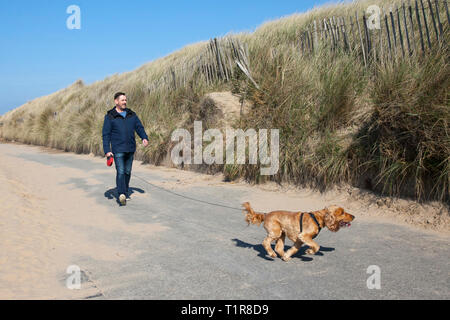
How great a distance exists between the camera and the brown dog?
3.45 meters

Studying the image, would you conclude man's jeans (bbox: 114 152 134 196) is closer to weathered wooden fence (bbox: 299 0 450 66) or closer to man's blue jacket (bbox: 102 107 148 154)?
man's blue jacket (bbox: 102 107 148 154)

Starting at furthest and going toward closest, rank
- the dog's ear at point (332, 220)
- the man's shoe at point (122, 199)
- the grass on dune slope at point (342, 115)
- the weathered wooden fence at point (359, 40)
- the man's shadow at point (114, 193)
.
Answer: the man's shadow at point (114, 193)
the weathered wooden fence at point (359, 40)
the man's shoe at point (122, 199)
the grass on dune slope at point (342, 115)
the dog's ear at point (332, 220)

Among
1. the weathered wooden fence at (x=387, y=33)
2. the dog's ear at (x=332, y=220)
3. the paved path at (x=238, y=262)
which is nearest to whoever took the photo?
the paved path at (x=238, y=262)

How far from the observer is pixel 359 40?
340 inches

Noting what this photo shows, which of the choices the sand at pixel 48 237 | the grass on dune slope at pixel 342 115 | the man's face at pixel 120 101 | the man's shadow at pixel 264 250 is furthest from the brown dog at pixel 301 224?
the man's face at pixel 120 101

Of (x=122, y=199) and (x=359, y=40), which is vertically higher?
(x=359, y=40)

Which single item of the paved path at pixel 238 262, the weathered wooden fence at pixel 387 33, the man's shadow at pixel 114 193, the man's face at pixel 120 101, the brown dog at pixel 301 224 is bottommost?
the paved path at pixel 238 262

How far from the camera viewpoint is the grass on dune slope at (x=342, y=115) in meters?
5.07

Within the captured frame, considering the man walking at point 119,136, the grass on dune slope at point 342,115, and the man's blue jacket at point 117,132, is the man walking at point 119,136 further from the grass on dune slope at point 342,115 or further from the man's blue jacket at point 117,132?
the grass on dune slope at point 342,115

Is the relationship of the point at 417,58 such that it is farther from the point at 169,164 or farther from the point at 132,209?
the point at 169,164

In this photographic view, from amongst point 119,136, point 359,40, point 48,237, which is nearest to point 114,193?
point 119,136

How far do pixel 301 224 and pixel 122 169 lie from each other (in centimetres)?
423

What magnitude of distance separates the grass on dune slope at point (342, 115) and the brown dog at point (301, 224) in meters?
2.11

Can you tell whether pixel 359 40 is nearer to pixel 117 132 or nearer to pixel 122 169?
pixel 117 132
